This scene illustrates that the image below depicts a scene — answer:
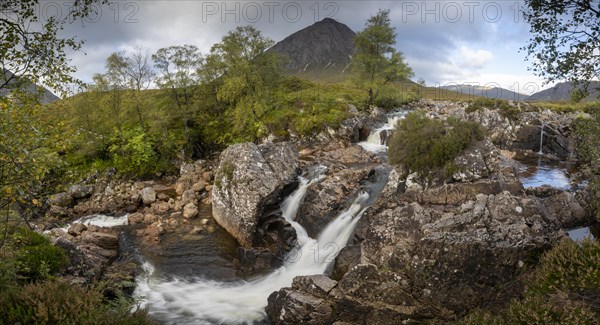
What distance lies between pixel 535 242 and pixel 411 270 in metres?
4.82

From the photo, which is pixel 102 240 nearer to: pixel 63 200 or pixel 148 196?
pixel 148 196

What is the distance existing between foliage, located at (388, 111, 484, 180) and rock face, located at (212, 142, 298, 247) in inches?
323

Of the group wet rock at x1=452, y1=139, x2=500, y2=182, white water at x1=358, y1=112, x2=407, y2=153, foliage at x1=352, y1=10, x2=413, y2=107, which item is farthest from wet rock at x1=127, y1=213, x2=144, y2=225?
foliage at x1=352, y1=10, x2=413, y2=107

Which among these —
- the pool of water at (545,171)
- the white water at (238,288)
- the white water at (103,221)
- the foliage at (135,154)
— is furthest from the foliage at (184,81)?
the pool of water at (545,171)

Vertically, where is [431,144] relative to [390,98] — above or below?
below

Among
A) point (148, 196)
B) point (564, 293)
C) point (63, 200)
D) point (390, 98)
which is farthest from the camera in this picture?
point (390, 98)

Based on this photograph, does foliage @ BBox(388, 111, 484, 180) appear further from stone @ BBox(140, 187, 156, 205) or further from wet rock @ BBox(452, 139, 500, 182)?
stone @ BBox(140, 187, 156, 205)

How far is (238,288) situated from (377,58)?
41.8 metres

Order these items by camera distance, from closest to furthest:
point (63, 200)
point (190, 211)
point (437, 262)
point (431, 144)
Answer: point (437, 262) → point (431, 144) → point (190, 211) → point (63, 200)

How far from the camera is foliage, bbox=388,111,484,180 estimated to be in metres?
18.3

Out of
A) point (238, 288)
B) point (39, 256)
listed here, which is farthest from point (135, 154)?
point (39, 256)

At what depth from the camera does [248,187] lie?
22703 mm

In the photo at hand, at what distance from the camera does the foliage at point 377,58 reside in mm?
49812

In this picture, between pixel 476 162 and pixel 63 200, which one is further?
pixel 63 200
